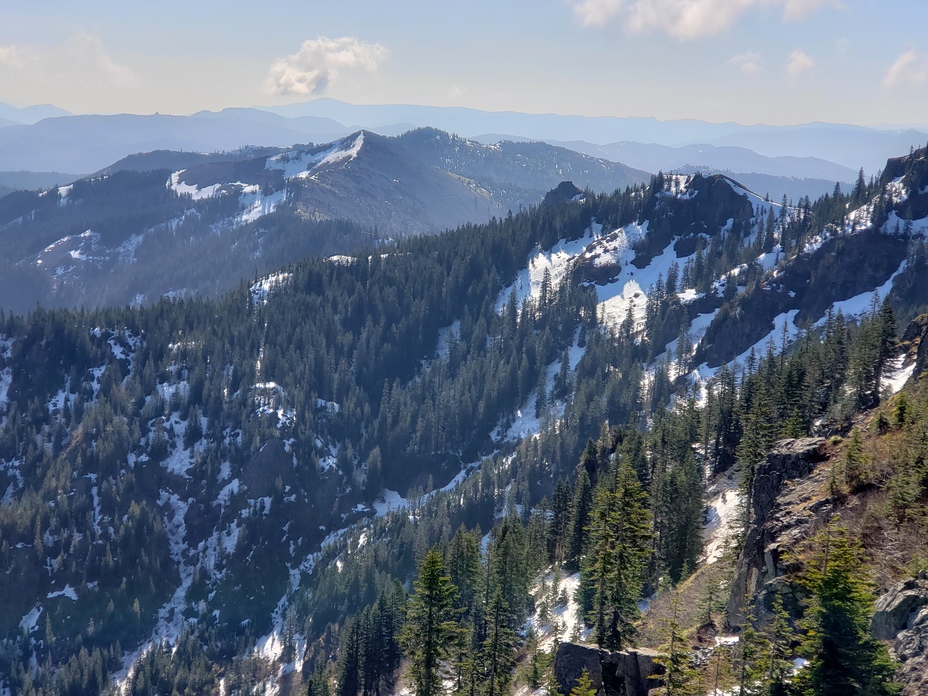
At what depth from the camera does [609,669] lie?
41.5 meters

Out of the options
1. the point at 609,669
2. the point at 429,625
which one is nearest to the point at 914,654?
the point at 609,669

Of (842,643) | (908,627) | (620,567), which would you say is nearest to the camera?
(842,643)

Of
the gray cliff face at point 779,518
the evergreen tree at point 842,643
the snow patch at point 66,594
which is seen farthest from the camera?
the snow patch at point 66,594

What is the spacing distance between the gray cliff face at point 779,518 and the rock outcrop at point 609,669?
579cm

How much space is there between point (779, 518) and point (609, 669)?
13450mm

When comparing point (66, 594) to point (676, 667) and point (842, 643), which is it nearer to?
point (676, 667)

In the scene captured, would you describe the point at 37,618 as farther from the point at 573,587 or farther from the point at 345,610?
the point at 573,587

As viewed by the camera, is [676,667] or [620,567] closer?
[676,667]

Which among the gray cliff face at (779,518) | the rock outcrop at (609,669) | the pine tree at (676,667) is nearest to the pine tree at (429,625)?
the rock outcrop at (609,669)

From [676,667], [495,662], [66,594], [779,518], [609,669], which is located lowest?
[66,594]

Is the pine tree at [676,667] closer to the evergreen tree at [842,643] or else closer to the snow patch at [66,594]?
the evergreen tree at [842,643]

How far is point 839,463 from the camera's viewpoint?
143ft

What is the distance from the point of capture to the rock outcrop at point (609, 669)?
132ft

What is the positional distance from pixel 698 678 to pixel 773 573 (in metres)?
7.56
